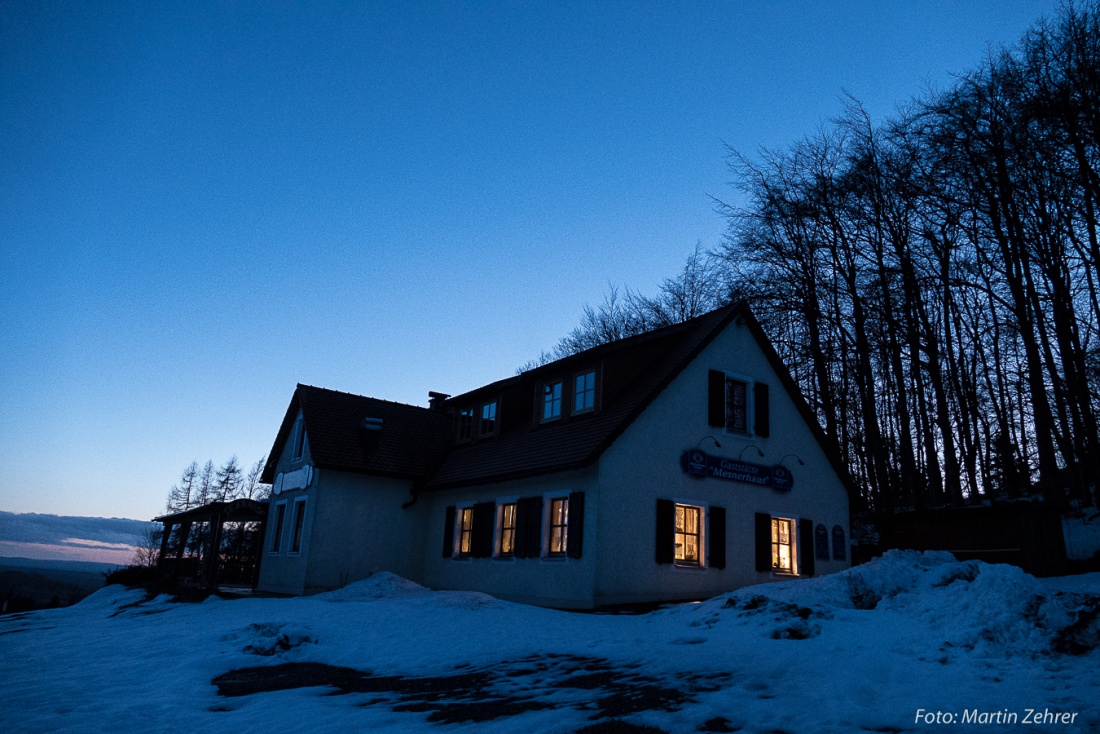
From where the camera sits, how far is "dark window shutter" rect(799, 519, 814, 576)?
1816 centimetres

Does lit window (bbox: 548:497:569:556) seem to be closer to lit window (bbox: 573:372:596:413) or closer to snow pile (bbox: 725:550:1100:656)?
lit window (bbox: 573:372:596:413)

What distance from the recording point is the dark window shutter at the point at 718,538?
16.4 m

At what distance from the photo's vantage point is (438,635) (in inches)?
431

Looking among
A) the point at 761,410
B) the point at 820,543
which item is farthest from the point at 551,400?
the point at 820,543

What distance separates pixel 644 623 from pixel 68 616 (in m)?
15.1

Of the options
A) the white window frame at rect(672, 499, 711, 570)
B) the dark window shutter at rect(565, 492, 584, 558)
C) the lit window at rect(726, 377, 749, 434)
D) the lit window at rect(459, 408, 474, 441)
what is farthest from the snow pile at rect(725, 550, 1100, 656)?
the lit window at rect(459, 408, 474, 441)

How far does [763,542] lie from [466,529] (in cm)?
825

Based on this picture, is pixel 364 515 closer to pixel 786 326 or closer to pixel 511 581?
pixel 511 581

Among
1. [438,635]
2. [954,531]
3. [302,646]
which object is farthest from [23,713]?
[954,531]

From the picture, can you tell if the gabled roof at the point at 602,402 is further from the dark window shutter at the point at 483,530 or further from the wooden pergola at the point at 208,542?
the wooden pergola at the point at 208,542

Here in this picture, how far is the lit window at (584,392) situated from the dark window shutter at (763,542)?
5.17m

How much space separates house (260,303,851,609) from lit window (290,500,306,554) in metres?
0.06

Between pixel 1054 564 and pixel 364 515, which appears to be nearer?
pixel 1054 564

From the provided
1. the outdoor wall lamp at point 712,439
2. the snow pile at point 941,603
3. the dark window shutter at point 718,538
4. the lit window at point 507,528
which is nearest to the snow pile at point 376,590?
the lit window at point 507,528
